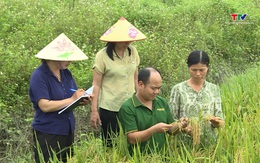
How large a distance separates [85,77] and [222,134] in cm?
212

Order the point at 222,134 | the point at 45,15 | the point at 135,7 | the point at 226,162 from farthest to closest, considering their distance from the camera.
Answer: the point at 135,7
the point at 45,15
the point at 222,134
the point at 226,162

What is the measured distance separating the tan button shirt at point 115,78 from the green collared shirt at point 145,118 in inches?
20.7

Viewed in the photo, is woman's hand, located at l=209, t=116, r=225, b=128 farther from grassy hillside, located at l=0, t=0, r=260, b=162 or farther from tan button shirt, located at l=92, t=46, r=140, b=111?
tan button shirt, located at l=92, t=46, r=140, b=111

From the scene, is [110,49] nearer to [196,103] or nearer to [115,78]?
[115,78]

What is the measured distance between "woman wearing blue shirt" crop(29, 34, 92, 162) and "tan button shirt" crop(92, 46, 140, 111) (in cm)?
23

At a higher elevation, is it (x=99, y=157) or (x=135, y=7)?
(x=135, y=7)

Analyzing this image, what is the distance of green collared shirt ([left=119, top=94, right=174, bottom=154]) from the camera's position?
2.63 metres

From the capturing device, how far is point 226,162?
257 centimetres

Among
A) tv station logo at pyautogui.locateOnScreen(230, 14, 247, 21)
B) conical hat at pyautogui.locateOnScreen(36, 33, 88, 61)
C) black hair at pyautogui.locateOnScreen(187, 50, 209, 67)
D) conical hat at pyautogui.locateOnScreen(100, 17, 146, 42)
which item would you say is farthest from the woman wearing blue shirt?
tv station logo at pyautogui.locateOnScreen(230, 14, 247, 21)

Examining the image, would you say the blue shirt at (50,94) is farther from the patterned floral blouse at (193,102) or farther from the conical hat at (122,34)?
the patterned floral blouse at (193,102)

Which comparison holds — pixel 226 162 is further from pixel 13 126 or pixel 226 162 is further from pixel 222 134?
pixel 13 126

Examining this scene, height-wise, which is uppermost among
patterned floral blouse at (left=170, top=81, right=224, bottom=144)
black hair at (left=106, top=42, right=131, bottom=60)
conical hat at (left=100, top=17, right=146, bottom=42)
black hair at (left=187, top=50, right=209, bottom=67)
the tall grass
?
conical hat at (left=100, top=17, right=146, bottom=42)

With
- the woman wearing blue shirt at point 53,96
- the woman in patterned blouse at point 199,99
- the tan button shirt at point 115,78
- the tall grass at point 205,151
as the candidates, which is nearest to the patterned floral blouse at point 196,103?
the woman in patterned blouse at point 199,99

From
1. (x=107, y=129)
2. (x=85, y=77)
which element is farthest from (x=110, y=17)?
(x=107, y=129)
